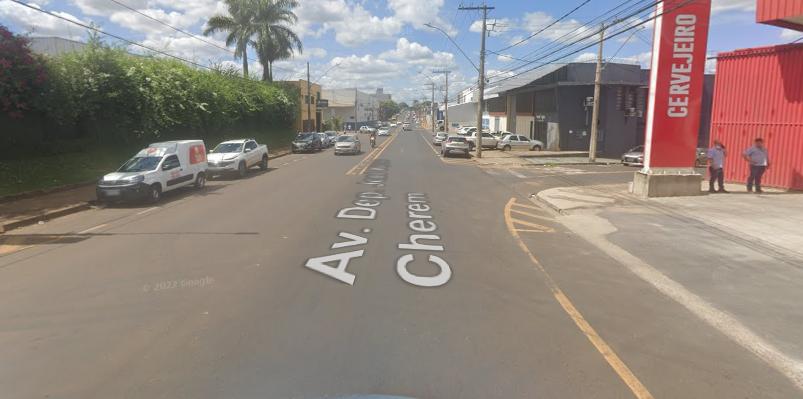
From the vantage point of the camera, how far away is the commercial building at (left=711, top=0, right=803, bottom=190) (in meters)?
16.4

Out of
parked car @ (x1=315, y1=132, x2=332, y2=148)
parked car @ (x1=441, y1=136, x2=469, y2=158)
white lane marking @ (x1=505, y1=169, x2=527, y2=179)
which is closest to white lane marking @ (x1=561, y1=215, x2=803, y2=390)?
white lane marking @ (x1=505, y1=169, x2=527, y2=179)

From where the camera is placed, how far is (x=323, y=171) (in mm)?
24344

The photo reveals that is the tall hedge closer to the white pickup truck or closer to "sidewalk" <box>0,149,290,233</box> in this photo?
"sidewalk" <box>0,149,290,233</box>

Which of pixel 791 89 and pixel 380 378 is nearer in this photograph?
pixel 380 378

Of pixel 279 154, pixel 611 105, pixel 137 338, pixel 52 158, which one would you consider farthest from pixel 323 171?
pixel 611 105

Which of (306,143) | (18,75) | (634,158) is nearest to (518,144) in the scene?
(634,158)

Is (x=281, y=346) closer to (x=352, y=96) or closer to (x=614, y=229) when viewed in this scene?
(x=614, y=229)

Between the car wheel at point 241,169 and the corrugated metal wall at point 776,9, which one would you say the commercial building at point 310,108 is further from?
the corrugated metal wall at point 776,9

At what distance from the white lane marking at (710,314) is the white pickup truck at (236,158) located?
1552 centimetres

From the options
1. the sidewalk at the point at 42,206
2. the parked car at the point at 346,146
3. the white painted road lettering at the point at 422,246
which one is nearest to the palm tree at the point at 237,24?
the parked car at the point at 346,146

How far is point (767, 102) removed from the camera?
1761cm

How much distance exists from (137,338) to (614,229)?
961 centimetres

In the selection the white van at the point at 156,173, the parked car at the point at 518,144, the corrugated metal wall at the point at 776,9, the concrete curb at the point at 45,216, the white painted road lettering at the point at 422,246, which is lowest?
the concrete curb at the point at 45,216

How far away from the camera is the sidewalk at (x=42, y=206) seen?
494 inches
